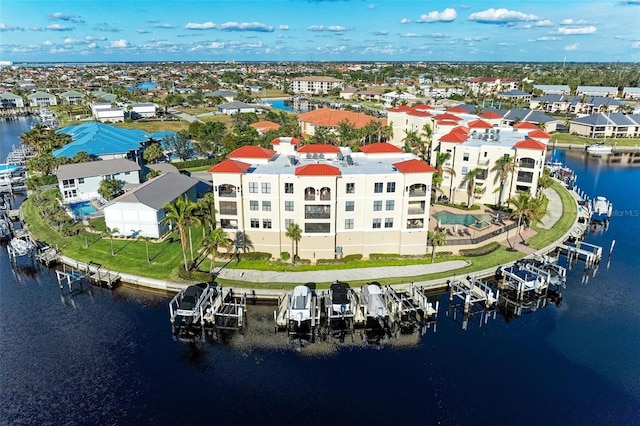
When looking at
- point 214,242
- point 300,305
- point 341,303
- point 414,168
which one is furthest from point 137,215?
point 414,168

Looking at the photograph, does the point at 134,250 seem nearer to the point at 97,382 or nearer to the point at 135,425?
the point at 97,382

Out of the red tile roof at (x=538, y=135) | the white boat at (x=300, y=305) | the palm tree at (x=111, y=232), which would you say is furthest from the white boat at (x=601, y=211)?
the palm tree at (x=111, y=232)

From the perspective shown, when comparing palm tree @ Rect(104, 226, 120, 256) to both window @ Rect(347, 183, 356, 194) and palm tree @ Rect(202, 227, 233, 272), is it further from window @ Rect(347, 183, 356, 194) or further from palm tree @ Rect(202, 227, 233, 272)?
window @ Rect(347, 183, 356, 194)

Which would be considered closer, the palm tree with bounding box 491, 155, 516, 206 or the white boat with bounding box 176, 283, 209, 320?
the white boat with bounding box 176, 283, 209, 320

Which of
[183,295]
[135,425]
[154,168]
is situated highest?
[154,168]

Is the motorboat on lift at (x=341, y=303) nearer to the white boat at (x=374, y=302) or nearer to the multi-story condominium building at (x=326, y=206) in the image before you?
the white boat at (x=374, y=302)

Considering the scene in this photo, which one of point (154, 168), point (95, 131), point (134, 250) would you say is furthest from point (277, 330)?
point (95, 131)

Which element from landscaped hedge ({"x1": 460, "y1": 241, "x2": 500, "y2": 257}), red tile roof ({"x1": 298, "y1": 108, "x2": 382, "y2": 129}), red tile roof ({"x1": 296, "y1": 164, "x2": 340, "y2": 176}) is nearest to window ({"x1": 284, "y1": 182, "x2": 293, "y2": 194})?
red tile roof ({"x1": 296, "y1": 164, "x2": 340, "y2": 176})
